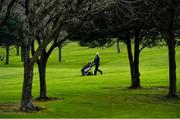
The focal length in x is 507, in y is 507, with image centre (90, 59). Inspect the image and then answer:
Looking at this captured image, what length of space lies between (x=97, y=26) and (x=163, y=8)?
7146mm

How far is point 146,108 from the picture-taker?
2395cm

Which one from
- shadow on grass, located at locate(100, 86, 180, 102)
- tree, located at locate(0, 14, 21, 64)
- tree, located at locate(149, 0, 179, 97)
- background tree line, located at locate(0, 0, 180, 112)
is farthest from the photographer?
tree, located at locate(0, 14, 21, 64)

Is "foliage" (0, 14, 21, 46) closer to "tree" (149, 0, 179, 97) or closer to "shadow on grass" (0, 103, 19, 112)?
"tree" (149, 0, 179, 97)

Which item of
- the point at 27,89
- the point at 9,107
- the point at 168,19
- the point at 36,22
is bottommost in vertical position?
the point at 9,107

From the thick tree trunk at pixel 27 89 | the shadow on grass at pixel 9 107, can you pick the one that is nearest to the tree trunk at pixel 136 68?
the shadow on grass at pixel 9 107

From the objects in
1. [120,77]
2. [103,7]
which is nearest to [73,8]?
[103,7]

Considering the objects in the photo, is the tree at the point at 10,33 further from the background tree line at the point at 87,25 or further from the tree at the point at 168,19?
the tree at the point at 168,19

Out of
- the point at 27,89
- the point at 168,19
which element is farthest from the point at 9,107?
the point at 168,19

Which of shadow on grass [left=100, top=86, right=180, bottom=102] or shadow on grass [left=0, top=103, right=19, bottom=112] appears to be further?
shadow on grass [left=100, top=86, right=180, bottom=102]

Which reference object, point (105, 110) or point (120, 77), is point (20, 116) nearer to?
point (105, 110)

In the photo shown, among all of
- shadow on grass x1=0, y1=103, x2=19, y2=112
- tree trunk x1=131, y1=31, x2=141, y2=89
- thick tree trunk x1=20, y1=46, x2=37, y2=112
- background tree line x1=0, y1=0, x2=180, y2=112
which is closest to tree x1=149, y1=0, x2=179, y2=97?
background tree line x1=0, y1=0, x2=180, y2=112

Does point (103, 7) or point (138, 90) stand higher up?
point (103, 7)

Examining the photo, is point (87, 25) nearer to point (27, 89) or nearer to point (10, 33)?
point (27, 89)

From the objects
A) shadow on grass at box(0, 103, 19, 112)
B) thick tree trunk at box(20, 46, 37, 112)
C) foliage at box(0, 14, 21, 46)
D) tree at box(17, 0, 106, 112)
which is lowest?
shadow on grass at box(0, 103, 19, 112)
